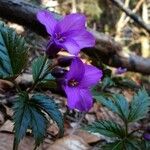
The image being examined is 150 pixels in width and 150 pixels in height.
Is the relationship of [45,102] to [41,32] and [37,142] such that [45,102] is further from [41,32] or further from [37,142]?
[41,32]

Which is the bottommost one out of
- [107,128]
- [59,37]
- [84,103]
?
[107,128]

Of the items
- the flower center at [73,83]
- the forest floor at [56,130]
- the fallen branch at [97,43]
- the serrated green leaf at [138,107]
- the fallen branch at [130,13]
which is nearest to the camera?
the flower center at [73,83]

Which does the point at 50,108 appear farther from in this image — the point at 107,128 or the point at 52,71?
the point at 107,128

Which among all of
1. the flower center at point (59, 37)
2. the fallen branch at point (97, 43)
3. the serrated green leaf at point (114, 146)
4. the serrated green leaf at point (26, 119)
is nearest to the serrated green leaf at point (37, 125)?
the serrated green leaf at point (26, 119)

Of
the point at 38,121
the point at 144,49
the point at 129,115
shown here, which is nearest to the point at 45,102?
the point at 38,121

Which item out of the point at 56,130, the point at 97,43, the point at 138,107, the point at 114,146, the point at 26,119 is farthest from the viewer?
the point at 97,43

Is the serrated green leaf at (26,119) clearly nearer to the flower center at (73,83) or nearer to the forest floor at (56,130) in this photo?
the flower center at (73,83)

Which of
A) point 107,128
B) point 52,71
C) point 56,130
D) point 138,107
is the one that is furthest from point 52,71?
point 56,130
